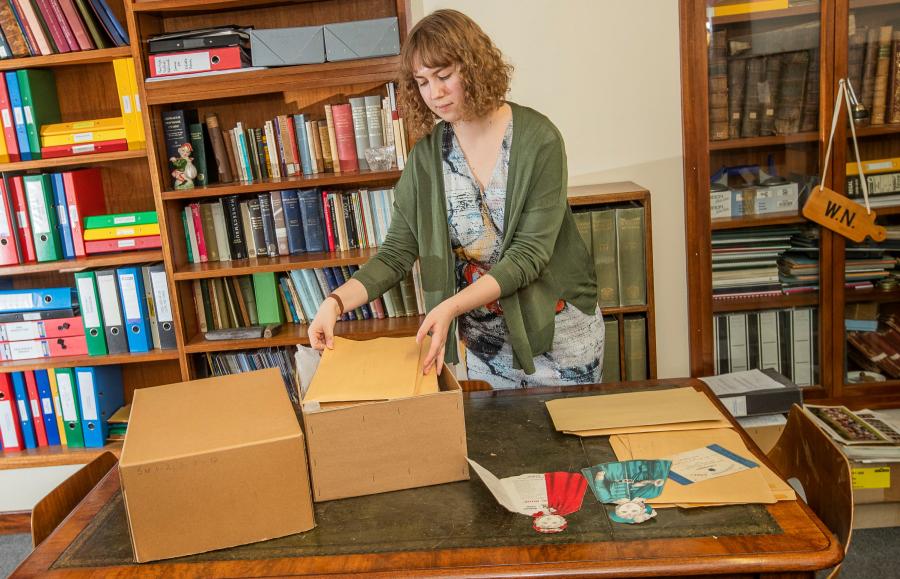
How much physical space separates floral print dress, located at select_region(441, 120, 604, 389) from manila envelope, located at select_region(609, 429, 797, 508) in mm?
521

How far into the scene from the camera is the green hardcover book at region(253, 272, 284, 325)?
2.98 meters

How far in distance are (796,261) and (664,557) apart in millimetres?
2142

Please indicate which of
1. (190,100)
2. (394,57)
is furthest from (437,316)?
(190,100)

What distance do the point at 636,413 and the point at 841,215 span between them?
5.61ft

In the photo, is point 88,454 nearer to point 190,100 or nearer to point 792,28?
point 190,100

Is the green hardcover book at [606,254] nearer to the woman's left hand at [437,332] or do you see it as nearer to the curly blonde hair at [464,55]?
the curly blonde hair at [464,55]

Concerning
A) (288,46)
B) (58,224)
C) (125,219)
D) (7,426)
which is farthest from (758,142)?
(7,426)

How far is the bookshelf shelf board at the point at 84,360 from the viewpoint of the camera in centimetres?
299

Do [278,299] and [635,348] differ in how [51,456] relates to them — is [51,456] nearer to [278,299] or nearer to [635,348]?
[278,299]

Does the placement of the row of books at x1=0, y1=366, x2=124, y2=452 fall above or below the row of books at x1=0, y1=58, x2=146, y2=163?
below

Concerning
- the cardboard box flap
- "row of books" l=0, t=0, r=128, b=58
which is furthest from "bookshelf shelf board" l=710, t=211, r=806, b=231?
"row of books" l=0, t=0, r=128, b=58

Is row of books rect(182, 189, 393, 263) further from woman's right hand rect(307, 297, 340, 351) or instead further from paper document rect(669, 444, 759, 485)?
paper document rect(669, 444, 759, 485)

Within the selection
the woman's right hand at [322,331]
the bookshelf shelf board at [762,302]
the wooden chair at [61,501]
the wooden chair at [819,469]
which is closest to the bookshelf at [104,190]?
the wooden chair at [61,501]

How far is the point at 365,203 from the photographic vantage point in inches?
116
